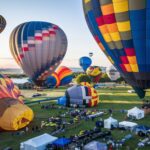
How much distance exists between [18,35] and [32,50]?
2328 mm

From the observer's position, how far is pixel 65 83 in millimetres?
49469

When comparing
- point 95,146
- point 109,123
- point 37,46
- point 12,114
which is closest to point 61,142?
point 95,146

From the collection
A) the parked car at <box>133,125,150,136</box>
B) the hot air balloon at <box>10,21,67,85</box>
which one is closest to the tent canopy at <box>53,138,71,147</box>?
the parked car at <box>133,125,150,136</box>

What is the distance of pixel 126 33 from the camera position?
57.7 feet

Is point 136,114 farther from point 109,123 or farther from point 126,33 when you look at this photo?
point 126,33

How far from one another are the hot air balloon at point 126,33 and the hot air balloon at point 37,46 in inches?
598

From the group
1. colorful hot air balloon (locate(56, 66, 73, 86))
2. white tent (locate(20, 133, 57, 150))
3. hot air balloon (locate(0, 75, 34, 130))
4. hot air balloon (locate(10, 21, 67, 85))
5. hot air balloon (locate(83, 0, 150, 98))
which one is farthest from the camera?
colorful hot air balloon (locate(56, 66, 73, 86))

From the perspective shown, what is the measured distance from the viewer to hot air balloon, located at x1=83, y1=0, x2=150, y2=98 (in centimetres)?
1684

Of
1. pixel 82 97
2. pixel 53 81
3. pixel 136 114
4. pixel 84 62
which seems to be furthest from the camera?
pixel 84 62

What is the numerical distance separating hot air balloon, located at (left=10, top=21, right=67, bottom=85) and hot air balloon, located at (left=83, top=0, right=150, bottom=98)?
1519 centimetres

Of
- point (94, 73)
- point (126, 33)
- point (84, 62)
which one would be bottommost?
point (94, 73)

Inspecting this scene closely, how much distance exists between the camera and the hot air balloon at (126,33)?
16844 mm

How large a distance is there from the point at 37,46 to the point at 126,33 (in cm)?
1818

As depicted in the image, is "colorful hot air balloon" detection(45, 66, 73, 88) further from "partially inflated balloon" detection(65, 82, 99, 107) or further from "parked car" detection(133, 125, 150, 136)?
"parked car" detection(133, 125, 150, 136)
